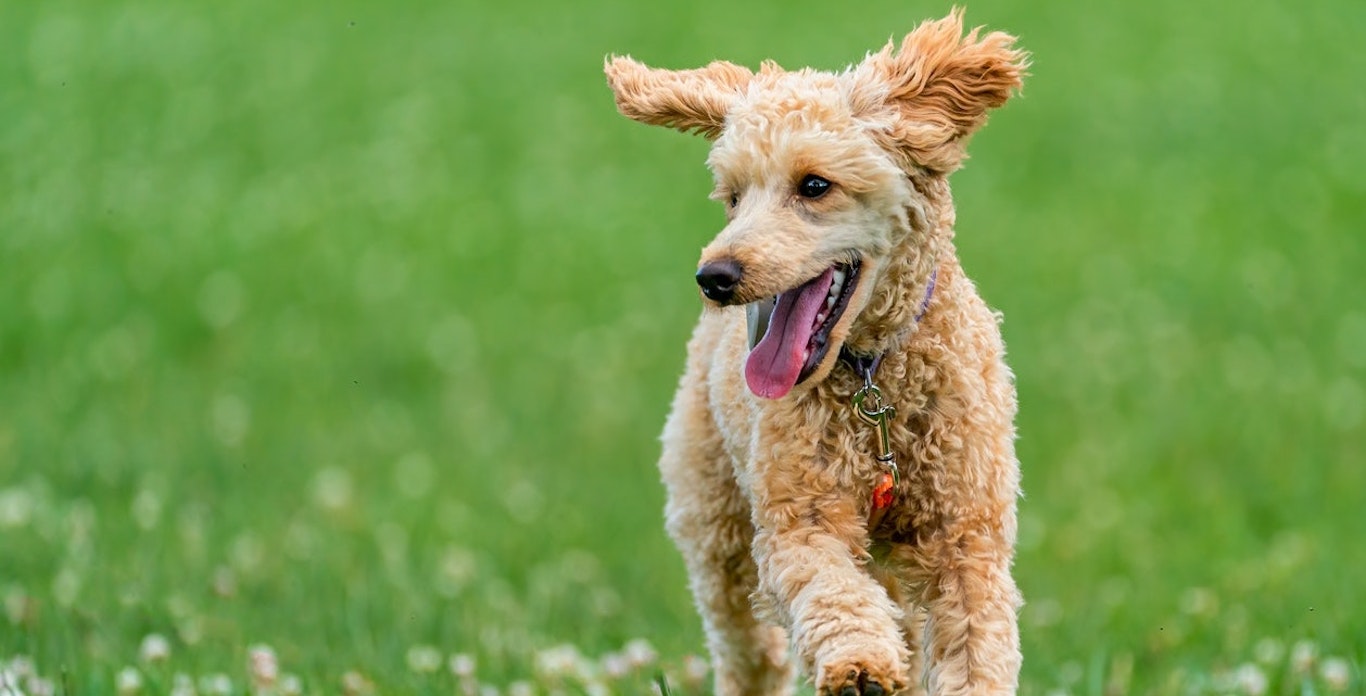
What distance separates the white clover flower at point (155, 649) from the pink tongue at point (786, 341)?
2.58 meters

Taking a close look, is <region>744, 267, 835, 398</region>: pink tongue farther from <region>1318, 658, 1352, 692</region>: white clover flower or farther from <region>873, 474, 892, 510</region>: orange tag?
<region>1318, 658, 1352, 692</region>: white clover flower

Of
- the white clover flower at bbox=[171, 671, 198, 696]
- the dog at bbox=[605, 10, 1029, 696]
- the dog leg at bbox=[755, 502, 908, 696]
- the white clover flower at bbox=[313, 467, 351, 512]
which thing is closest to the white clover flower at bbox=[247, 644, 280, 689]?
the white clover flower at bbox=[171, 671, 198, 696]

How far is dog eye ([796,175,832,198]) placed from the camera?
14.9 ft

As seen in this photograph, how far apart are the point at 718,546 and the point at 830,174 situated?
1.43 meters

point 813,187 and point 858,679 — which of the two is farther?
point 813,187

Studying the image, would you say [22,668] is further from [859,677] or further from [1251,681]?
[1251,681]

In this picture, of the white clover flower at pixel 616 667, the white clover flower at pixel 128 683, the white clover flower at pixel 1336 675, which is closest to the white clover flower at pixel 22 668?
the white clover flower at pixel 128 683

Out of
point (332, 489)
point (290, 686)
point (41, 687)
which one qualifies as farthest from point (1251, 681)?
point (332, 489)

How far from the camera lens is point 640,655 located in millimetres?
6312

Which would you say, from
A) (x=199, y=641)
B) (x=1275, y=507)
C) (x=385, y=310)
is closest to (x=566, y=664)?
(x=199, y=641)

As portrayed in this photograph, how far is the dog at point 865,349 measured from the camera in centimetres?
447

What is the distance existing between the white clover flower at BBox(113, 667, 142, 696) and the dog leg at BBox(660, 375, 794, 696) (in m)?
1.54

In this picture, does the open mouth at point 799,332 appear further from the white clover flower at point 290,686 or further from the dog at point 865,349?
the white clover flower at point 290,686

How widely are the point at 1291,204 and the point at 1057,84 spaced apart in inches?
142
